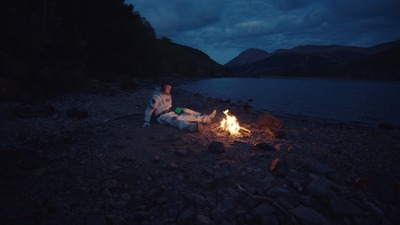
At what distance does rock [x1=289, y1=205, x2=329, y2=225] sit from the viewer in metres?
3.95

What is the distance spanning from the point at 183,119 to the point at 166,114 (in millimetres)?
859

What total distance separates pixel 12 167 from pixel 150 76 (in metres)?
52.3

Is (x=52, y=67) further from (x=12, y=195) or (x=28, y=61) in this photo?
(x=12, y=195)

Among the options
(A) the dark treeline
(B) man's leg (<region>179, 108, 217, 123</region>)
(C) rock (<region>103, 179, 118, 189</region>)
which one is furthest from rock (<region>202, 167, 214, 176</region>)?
(A) the dark treeline

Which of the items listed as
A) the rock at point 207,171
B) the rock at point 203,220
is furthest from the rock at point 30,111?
the rock at point 203,220

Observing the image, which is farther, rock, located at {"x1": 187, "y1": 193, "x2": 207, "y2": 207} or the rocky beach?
rock, located at {"x1": 187, "y1": 193, "x2": 207, "y2": 207}

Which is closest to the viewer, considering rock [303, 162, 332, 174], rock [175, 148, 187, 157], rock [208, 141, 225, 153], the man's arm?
rock [303, 162, 332, 174]

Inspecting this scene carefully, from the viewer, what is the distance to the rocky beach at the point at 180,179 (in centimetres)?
411

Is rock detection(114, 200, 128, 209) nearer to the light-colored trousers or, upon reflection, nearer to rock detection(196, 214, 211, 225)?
rock detection(196, 214, 211, 225)

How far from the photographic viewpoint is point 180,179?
17.7 feet

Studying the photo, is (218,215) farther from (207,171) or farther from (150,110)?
(150,110)

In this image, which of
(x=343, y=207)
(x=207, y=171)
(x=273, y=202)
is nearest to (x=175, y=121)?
(x=207, y=171)

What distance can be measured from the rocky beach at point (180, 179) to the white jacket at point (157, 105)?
1030mm

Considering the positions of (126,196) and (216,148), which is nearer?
(126,196)
